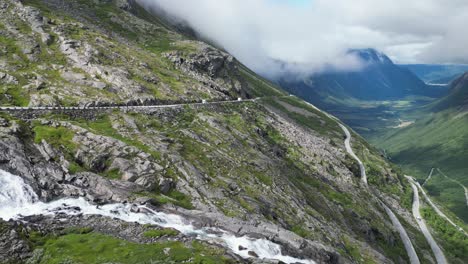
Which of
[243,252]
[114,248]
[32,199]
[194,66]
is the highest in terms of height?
[194,66]

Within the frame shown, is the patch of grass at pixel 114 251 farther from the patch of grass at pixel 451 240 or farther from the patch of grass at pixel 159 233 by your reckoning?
the patch of grass at pixel 451 240

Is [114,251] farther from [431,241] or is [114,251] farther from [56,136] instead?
[431,241]

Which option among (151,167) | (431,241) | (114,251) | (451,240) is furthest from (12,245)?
(451,240)

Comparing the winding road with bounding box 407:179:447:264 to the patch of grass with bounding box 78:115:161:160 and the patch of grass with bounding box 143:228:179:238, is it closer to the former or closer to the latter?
the patch of grass with bounding box 78:115:161:160

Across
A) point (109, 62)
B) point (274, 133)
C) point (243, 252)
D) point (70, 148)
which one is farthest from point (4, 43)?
point (243, 252)

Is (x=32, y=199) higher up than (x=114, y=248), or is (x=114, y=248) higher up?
(x=114, y=248)

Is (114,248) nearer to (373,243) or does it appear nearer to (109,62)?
(373,243)

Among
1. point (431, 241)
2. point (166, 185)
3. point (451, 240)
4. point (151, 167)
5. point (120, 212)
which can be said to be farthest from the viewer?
point (451, 240)
